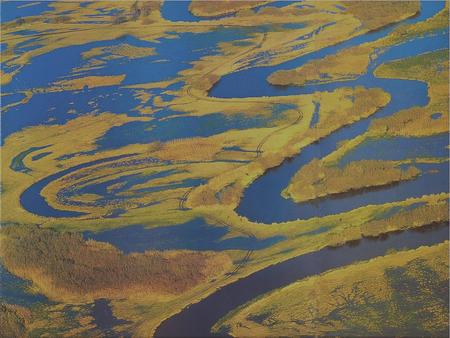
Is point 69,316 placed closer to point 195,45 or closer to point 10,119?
point 10,119

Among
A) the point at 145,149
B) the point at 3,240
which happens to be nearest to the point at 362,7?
the point at 145,149

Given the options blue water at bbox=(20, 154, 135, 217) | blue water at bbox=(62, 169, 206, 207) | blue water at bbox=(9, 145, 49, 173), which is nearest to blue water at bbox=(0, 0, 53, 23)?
blue water at bbox=(9, 145, 49, 173)

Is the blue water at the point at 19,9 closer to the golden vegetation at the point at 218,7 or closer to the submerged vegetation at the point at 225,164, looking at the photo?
the submerged vegetation at the point at 225,164

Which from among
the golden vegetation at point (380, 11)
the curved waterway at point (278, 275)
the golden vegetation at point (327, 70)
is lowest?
the curved waterway at point (278, 275)

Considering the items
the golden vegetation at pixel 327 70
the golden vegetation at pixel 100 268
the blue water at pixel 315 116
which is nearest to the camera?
the golden vegetation at pixel 100 268

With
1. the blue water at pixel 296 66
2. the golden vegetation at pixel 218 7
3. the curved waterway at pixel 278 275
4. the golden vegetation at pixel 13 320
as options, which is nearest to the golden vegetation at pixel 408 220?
the curved waterway at pixel 278 275

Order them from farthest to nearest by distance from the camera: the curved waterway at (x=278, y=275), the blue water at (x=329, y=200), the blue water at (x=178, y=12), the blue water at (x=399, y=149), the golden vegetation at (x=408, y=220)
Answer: the blue water at (x=178, y=12) < the blue water at (x=399, y=149) < the blue water at (x=329, y=200) < the golden vegetation at (x=408, y=220) < the curved waterway at (x=278, y=275)

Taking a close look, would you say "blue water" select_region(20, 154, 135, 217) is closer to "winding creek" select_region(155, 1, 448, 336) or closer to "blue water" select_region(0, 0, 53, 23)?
"winding creek" select_region(155, 1, 448, 336)
